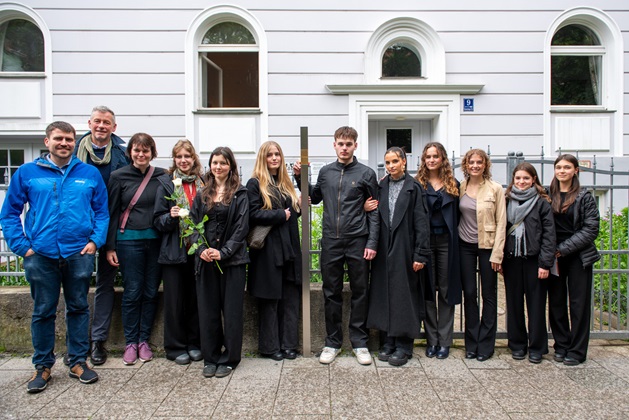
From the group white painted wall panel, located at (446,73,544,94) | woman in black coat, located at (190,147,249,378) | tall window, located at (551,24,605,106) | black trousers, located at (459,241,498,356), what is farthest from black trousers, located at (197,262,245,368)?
tall window, located at (551,24,605,106)

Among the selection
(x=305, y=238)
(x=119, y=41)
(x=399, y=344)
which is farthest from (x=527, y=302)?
(x=119, y=41)

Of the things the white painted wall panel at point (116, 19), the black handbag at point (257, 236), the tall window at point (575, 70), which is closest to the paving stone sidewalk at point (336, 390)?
the black handbag at point (257, 236)

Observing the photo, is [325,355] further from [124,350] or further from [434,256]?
[124,350]

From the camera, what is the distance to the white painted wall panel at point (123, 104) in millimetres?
8289

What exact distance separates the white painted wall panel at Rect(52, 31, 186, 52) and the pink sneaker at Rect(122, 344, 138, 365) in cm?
576

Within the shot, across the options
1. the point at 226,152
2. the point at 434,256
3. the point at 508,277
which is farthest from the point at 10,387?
the point at 508,277

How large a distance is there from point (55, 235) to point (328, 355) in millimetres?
2514

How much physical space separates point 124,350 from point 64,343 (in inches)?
23.9

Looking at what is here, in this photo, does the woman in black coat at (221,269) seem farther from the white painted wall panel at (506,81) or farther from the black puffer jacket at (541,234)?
the white painted wall panel at (506,81)

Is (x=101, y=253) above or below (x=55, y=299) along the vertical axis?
above

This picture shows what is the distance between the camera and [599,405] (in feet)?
11.3

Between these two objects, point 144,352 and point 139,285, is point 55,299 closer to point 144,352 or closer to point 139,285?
point 139,285

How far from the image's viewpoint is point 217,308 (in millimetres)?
4082

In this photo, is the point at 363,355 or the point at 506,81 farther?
the point at 506,81
